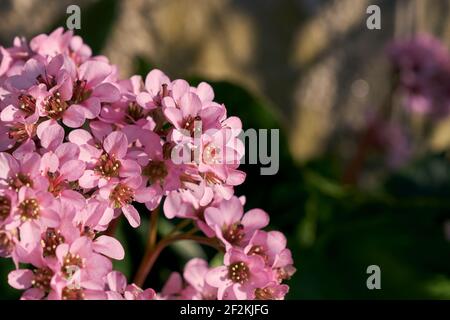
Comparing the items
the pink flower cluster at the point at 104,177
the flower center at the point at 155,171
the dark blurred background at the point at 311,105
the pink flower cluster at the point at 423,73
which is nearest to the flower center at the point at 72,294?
the pink flower cluster at the point at 104,177

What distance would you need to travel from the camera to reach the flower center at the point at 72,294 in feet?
1.92

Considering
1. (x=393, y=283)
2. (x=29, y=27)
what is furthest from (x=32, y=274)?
(x=29, y=27)

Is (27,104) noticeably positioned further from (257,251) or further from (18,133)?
(257,251)

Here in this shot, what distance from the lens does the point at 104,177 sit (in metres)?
0.60

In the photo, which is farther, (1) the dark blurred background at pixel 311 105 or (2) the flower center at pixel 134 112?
(1) the dark blurred background at pixel 311 105

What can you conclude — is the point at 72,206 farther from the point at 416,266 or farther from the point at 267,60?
the point at 267,60

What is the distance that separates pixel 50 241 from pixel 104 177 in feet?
0.22

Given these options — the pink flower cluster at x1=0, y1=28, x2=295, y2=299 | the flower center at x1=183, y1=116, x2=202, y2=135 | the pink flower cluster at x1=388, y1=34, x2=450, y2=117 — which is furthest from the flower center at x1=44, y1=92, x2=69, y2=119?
the pink flower cluster at x1=388, y1=34, x2=450, y2=117

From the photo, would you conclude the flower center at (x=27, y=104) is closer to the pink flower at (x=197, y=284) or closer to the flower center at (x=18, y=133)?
the flower center at (x=18, y=133)

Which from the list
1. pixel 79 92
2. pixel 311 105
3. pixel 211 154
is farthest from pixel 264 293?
pixel 311 105

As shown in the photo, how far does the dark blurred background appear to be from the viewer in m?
1.10

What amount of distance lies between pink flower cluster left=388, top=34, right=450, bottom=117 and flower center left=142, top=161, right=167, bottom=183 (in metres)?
0.94

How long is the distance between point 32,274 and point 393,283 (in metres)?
0.67

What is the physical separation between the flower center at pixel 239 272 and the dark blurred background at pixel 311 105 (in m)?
0.39
